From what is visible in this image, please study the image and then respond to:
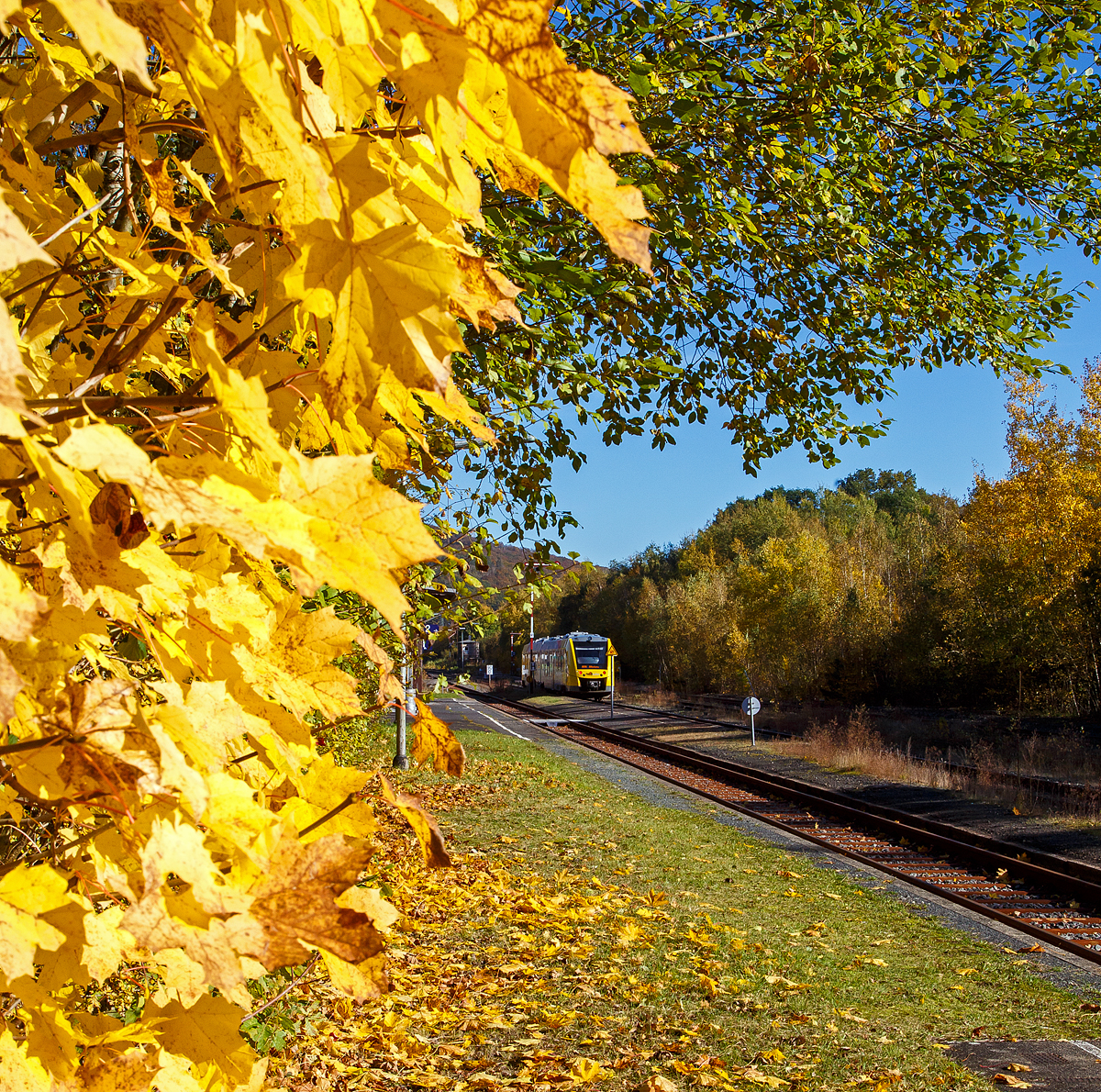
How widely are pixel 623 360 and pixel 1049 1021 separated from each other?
530 cm

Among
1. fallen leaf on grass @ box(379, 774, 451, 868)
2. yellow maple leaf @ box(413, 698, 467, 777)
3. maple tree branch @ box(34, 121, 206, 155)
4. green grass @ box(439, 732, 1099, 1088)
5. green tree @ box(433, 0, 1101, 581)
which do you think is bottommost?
green grass @ box(439, 732, 1099, 1088)

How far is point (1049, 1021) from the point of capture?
18.7 feet

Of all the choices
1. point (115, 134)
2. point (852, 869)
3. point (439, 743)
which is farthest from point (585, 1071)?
point (852, 869)

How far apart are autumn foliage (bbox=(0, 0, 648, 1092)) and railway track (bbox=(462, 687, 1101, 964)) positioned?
8.43 meters

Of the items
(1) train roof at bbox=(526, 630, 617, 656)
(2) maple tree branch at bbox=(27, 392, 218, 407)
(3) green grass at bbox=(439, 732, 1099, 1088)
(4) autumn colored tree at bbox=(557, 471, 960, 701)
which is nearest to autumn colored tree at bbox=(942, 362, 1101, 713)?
(4) autumn colored tree at bbox=(557, 471, 960, 701)

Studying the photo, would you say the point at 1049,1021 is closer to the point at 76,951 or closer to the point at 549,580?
the point at 549,580

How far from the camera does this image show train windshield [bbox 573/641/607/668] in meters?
41.8

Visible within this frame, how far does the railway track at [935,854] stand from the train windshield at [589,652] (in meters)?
23.4

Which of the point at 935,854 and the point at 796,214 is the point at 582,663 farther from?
the point at 796,214

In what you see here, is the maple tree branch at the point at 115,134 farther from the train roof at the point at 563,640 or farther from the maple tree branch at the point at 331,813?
the train roof at the point at 563,640

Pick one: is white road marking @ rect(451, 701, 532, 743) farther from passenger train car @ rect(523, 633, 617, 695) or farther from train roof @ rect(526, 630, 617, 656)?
train roof @ rect(526, 630, 617, 656)

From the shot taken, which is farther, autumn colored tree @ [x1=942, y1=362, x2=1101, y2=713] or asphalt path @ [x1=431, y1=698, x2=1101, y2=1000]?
autumn colored tree @ [x1=942, y1=362, x2=1101, y2=713]

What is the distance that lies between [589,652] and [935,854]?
31.4m

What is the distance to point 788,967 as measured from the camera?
6.31 m
